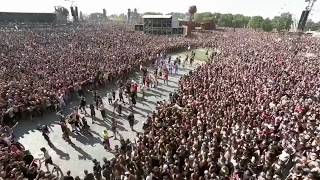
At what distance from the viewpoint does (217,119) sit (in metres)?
14.9

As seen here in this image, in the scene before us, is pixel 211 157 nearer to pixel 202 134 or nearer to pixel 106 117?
pixel 202 134

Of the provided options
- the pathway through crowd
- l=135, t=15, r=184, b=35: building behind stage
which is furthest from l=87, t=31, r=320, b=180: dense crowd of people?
l=135, t=15, r=184, b=35: building behind stage

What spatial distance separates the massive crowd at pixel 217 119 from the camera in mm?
11336

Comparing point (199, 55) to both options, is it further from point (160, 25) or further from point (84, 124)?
point (84, 124)

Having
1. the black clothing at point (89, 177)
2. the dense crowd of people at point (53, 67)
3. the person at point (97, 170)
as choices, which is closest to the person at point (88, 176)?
the black clothing at point (89, 177)

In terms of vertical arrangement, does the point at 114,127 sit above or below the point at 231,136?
below

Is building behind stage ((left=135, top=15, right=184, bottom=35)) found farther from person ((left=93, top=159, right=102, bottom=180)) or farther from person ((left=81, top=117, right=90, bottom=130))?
person ((left=93, top=159, right=102, bottom=180))

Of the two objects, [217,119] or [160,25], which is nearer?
[217,119]

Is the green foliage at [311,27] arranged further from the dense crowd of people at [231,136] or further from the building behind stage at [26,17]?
the dense crowd of people at [231,136]

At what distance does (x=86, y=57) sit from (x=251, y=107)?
2056cm

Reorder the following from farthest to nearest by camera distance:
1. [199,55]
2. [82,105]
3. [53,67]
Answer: [199,55]
[53,67]
[82,105]

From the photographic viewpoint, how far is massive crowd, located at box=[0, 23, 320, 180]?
1134 cm

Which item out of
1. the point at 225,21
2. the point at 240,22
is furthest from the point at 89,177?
the point at 240,22

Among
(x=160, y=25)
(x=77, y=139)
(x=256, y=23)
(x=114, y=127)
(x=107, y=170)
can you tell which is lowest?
(x=77, y=139)
